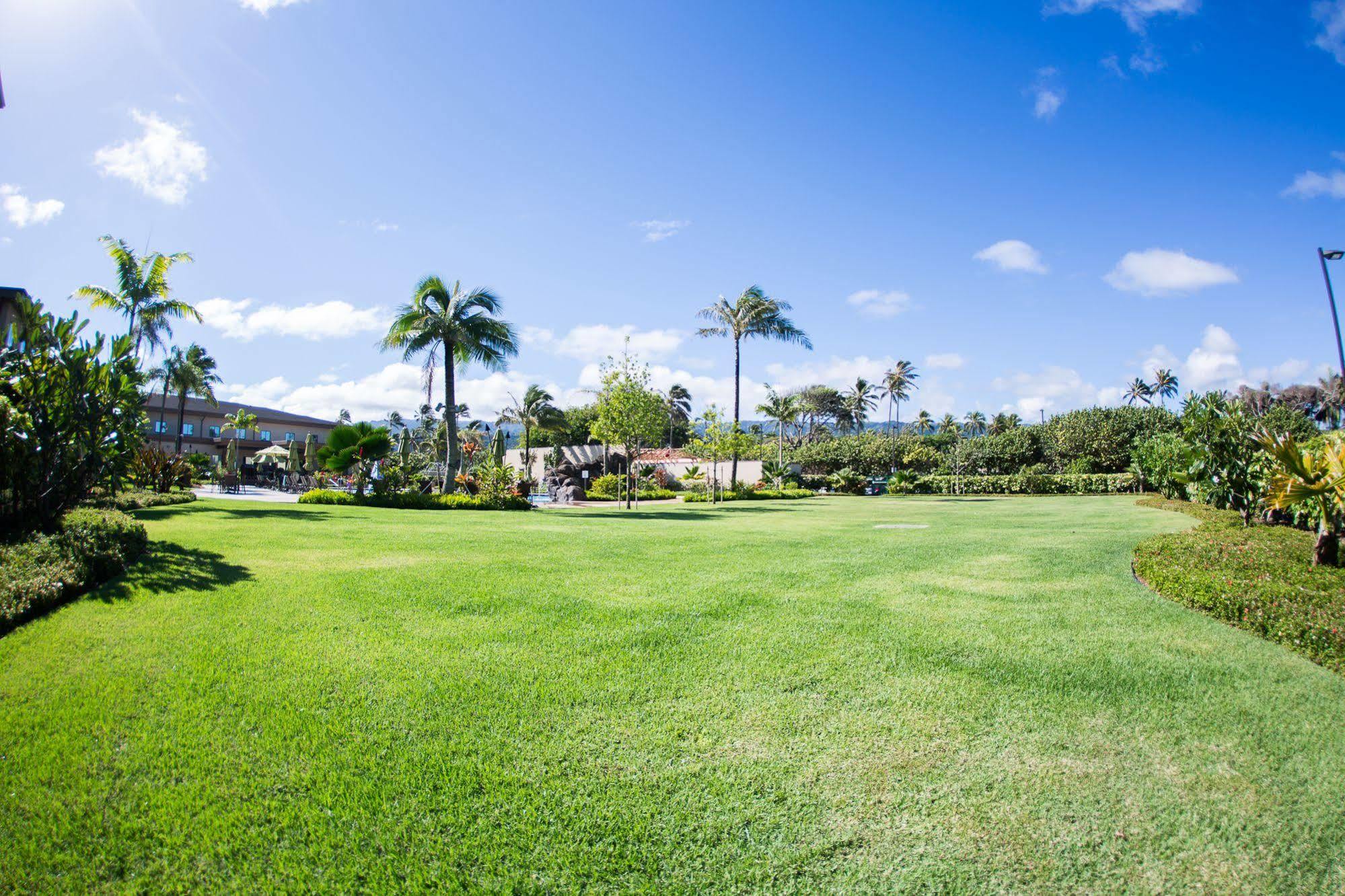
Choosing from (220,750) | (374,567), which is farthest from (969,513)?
(220,750)

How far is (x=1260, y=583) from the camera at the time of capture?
20.7ft

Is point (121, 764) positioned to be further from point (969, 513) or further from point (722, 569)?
point (969, 513)

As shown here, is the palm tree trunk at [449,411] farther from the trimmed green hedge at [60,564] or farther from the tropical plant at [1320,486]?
the tropical plant at [1320,486]

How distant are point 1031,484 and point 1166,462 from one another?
17613mm

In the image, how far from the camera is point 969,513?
1997cm

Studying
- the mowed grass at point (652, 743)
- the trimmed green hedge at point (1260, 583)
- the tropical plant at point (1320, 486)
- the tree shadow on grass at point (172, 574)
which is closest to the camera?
the mowed grass at point (652, 743)

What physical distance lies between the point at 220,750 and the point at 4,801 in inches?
30.6

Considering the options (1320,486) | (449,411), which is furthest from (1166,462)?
(449,411)

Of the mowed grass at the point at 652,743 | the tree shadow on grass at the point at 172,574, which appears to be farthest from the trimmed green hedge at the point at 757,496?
the mowed grass at the point at 652,743

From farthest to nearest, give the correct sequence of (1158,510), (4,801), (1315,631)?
(1158,510)
(1315,631)
(4,801)

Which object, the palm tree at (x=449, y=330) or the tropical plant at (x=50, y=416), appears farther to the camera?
the palm tree at (x=449, y=330)

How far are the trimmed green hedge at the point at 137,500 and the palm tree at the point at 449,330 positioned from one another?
687 cm

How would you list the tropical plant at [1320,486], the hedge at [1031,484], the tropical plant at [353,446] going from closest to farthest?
the tropical plant at [1320,486]
the tropical plant at [353,446]
the hedge at [1031,484]

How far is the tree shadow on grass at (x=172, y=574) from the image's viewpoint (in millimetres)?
6047
